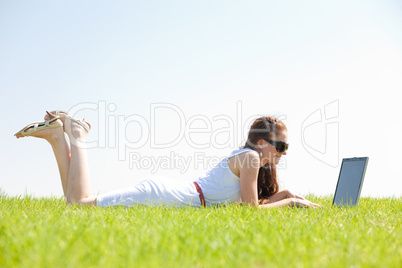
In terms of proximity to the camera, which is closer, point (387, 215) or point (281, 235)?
point (281, 235)

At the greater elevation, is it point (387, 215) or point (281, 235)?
point (281, 235)

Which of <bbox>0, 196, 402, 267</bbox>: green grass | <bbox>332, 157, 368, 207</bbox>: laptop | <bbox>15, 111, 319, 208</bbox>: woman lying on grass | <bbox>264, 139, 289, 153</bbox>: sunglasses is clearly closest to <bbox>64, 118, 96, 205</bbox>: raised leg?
<bbox>15, 111, 319, 208</bbox>: woman lying on grass

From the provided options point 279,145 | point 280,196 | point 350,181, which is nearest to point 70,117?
point 279,145

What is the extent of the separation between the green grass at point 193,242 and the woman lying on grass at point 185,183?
46.0 inches

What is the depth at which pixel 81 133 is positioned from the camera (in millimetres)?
5496

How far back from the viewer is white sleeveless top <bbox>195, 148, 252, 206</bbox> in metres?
5.49

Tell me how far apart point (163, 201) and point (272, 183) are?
2.00m

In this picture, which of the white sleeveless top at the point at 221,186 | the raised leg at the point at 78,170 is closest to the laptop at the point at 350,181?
the white sleeveless top at the point at 221,186

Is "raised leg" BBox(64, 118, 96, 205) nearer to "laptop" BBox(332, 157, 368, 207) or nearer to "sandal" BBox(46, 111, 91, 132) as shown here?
"sandal" BBox(46, 111, 91, 132)

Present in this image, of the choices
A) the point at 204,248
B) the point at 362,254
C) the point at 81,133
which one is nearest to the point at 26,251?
the point at 204,248

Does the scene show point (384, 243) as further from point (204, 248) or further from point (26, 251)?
point (26, 251)

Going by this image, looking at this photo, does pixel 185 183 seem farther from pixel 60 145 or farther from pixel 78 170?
pixel 60 145

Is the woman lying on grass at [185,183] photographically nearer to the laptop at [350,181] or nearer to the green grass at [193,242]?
the laptop at [350,181]

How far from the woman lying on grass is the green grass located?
1169 millimetres
